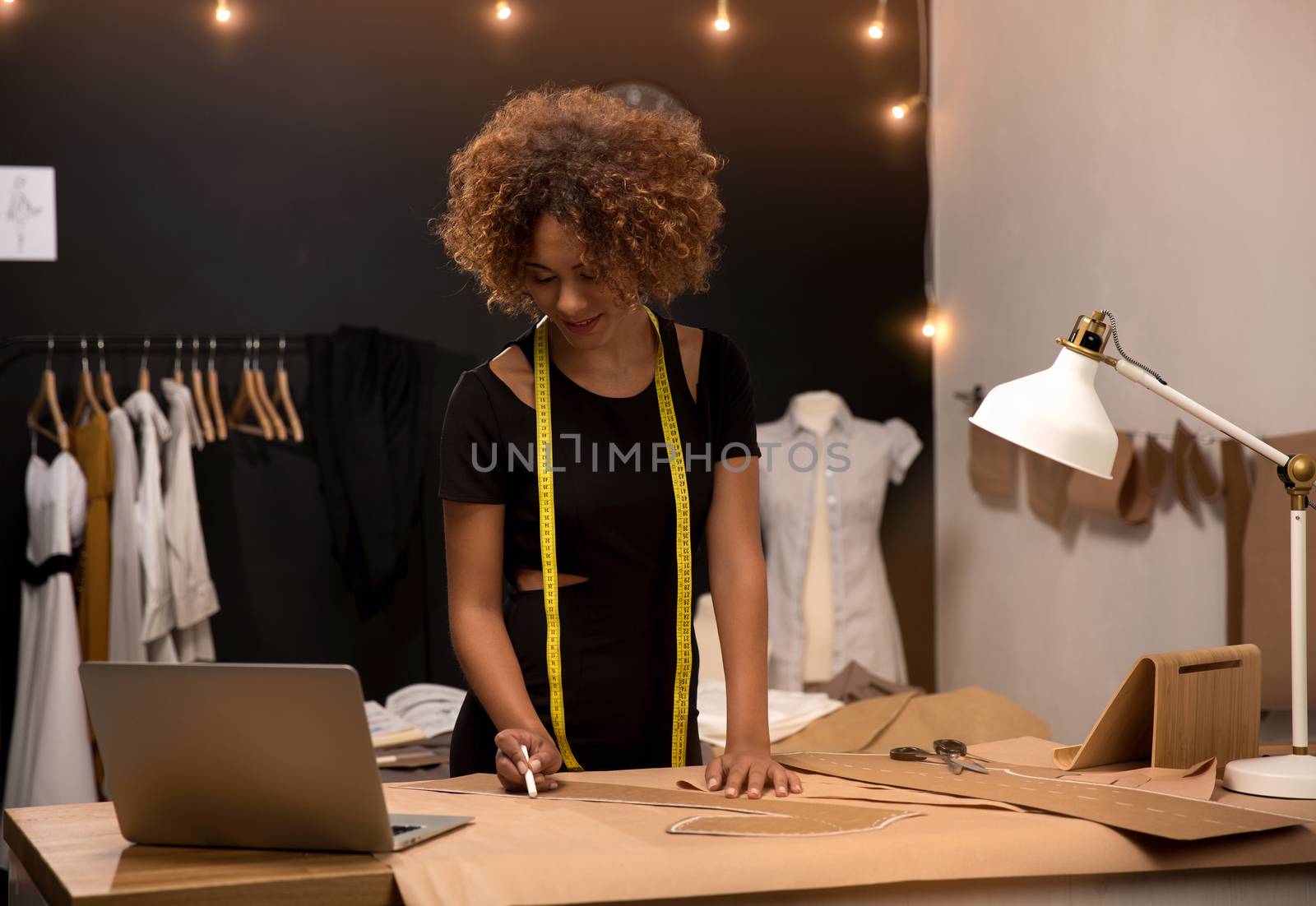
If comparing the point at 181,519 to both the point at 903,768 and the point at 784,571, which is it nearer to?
the point at 784,571

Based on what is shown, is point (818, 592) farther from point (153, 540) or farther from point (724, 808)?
point (724, 808)

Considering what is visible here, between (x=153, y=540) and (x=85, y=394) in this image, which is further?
(x=85, y=394)

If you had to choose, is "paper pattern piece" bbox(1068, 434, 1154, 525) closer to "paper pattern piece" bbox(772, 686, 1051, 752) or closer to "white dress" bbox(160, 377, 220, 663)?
"paper pattern piece" bbox(772, 686, 1051, 752)

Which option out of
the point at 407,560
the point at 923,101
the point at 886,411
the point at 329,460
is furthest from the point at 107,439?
the point at 923,101

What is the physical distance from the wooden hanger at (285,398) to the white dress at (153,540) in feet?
1.23

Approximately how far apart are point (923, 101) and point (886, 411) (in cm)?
112

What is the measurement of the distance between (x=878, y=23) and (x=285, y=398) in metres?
2.44

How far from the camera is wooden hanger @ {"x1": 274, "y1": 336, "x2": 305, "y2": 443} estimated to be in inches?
166

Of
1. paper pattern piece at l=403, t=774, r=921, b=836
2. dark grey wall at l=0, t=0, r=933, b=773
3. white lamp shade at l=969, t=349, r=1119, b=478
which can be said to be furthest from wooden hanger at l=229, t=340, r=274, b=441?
white lamp shade at l=969, t=349, r=1119, b=478

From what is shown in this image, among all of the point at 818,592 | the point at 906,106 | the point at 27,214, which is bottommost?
the point at 818,592

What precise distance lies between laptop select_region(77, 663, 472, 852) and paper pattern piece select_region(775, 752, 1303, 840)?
0.56m

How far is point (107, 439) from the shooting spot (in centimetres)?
391

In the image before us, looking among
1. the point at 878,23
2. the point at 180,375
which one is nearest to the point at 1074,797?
the point at 180,375

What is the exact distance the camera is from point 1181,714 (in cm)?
162
